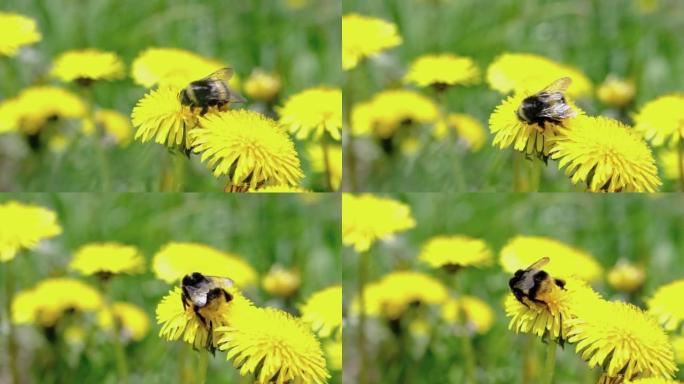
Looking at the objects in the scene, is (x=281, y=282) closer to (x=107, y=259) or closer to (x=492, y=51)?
(x=107, y=259)

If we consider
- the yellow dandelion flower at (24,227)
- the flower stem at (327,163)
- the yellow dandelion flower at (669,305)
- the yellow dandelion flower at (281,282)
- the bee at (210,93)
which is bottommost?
the yellow dandelion flower at (669,305)

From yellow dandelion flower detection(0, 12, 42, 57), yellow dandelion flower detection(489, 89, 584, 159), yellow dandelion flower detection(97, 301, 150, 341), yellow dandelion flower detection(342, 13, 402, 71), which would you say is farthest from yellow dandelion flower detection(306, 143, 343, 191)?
yellow dandelion flower detection(0, 12, 42, 57)

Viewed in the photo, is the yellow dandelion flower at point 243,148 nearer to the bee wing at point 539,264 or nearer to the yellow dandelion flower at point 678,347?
the bee wing at point 539,264

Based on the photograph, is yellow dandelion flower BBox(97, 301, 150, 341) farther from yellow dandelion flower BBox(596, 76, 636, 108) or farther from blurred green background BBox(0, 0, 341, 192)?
yellow dandelion flower BBox(596, 76, 636, 108)

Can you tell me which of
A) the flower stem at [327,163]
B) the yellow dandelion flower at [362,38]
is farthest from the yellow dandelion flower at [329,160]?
the yellow dandelion flower at [362,38]

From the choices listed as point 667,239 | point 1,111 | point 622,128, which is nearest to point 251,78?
point 1,111

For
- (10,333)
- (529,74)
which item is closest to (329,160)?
(529,74)
